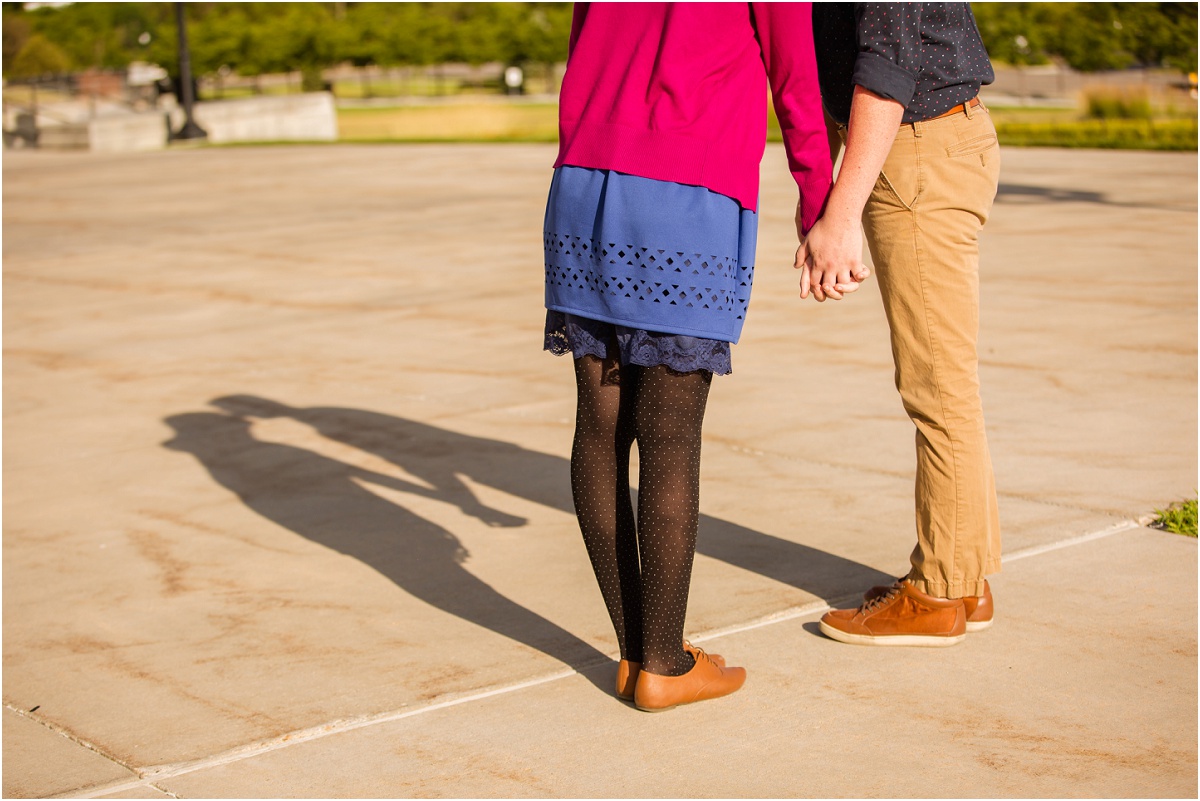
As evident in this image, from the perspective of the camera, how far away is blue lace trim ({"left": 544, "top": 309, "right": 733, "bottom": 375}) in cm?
285

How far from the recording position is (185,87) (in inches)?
1159

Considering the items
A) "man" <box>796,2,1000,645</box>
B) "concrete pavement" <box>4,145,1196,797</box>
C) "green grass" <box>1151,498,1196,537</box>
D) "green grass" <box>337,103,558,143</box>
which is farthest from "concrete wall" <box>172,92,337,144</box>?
"man" <box>796,2,1000,645</box>

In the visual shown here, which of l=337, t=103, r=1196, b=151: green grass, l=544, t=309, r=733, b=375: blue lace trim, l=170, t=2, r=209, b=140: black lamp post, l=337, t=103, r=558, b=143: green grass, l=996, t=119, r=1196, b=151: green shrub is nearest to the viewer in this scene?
l=544, t=309, r=733, b=375: blue lace trim

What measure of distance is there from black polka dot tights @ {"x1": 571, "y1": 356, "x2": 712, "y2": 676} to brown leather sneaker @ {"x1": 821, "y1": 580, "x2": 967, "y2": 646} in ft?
1.85

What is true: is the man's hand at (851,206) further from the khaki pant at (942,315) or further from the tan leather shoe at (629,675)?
the tan leather shoe at (629,675)

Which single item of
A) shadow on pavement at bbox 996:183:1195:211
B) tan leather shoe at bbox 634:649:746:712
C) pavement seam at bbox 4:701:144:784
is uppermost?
shadow on pavement at bbox 996:183:1195:211

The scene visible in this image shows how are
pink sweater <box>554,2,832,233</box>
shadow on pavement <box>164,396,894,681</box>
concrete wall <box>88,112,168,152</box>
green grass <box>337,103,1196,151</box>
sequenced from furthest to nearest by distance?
concrete wall <box>88,112,168,152</box>, green grass <box>337,103,1196,151</box>, shadow on pavement <box>164,396,894,681</box>, pink sweater <box>554,2,832,233</box>

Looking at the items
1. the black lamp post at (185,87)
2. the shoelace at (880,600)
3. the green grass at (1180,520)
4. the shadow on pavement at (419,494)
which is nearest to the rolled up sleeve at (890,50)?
the shoelace at (880,600)

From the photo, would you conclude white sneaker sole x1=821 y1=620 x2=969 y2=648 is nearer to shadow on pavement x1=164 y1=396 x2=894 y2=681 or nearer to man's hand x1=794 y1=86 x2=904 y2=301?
shadow on pavement x1=164 y1=396 x2=894 y2=681

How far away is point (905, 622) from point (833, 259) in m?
1.02

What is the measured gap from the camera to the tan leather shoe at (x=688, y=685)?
9.92 feet

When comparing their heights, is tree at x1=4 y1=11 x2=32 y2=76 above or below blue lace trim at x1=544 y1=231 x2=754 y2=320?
above

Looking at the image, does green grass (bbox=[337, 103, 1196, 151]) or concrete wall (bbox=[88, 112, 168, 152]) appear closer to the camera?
green grass (bbox=[337, 103, 1196, 151])

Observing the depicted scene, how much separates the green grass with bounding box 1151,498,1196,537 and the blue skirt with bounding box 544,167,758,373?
6.53 ft
